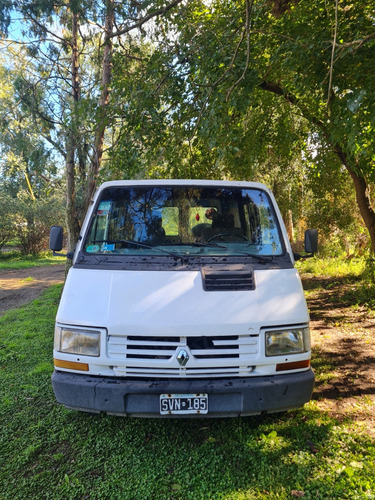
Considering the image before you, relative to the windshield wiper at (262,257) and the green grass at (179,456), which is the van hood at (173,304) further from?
the green grass at (179,456)

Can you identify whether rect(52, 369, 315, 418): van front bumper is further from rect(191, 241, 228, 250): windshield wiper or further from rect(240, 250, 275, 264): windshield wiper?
rect(191, 241, 228, 250): windshield wiper

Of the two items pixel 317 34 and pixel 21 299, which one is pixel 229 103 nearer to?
pixel 317 34

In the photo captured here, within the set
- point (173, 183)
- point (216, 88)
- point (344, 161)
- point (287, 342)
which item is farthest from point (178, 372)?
point (344, 161)

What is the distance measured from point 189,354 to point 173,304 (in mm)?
386

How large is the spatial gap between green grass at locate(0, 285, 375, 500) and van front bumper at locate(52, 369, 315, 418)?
0.41 meters

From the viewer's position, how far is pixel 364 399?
3791mm

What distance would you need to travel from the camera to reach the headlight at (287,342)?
2783 mm

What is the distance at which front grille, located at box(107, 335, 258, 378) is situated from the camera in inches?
106

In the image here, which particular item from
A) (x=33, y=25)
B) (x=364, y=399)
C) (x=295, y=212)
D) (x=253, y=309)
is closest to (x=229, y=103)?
(x=253, y=309)

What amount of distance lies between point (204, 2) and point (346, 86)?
453cm

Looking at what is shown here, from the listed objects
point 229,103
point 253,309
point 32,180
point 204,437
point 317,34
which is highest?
point 32,180

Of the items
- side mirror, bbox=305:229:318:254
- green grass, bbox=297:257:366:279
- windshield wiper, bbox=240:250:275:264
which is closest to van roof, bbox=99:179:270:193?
side mirror, bbox=305:229:318:254

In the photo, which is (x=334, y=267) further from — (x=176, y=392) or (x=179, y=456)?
(x=176, y=392)

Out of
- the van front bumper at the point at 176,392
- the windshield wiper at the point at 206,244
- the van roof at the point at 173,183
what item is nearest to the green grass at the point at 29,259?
the van roof at the point at 173,183
